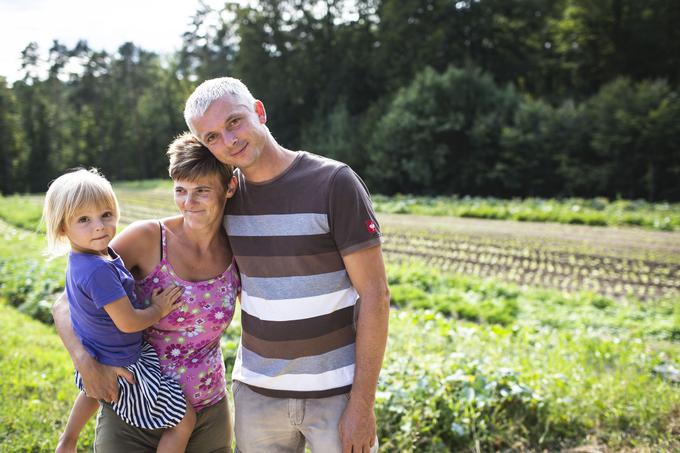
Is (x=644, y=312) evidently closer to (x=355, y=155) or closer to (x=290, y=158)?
(x=290, y=158)

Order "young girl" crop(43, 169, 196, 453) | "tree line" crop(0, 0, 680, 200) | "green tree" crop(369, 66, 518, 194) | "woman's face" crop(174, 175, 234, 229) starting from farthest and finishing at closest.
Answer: "green tree" crop(369, 66, 518, 194), "tree line" crop(0, 0, 680, 200), "woman's face" crop(174, 175, 234, 229), "young girl" crop(43, 169, 196, 453)

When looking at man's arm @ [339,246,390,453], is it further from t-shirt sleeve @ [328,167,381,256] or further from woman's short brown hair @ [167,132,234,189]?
woman's short brown hair @ [167,132,234,189]

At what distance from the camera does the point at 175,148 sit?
6.70 feet

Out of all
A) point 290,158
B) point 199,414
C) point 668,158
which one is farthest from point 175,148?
point 668,158

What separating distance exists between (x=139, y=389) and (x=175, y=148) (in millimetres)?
916

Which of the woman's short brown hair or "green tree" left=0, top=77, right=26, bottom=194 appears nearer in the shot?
the woman's short brown hair

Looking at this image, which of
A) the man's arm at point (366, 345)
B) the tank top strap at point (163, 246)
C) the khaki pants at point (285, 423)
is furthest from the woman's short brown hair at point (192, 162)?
the khaki pants at point (285, 423)

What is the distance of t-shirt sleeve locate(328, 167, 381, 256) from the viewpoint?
71.0 inches

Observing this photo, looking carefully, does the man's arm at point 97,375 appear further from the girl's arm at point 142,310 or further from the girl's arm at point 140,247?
the girl's arm at point 140,247

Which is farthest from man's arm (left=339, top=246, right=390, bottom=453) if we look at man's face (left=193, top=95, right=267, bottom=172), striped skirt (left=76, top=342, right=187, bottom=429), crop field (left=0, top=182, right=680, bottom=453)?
crop field (left=0, top=182, right=680, bottom=453)

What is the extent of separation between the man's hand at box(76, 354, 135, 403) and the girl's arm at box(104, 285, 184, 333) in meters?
0.16

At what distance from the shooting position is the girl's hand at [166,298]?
1.98 meters

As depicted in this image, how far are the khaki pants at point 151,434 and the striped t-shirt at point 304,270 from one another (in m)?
0.31

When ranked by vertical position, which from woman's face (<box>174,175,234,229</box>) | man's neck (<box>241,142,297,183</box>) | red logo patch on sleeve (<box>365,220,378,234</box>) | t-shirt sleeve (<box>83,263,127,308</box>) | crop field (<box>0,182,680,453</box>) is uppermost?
man's neck (<box>241,142,297,183</box>)
